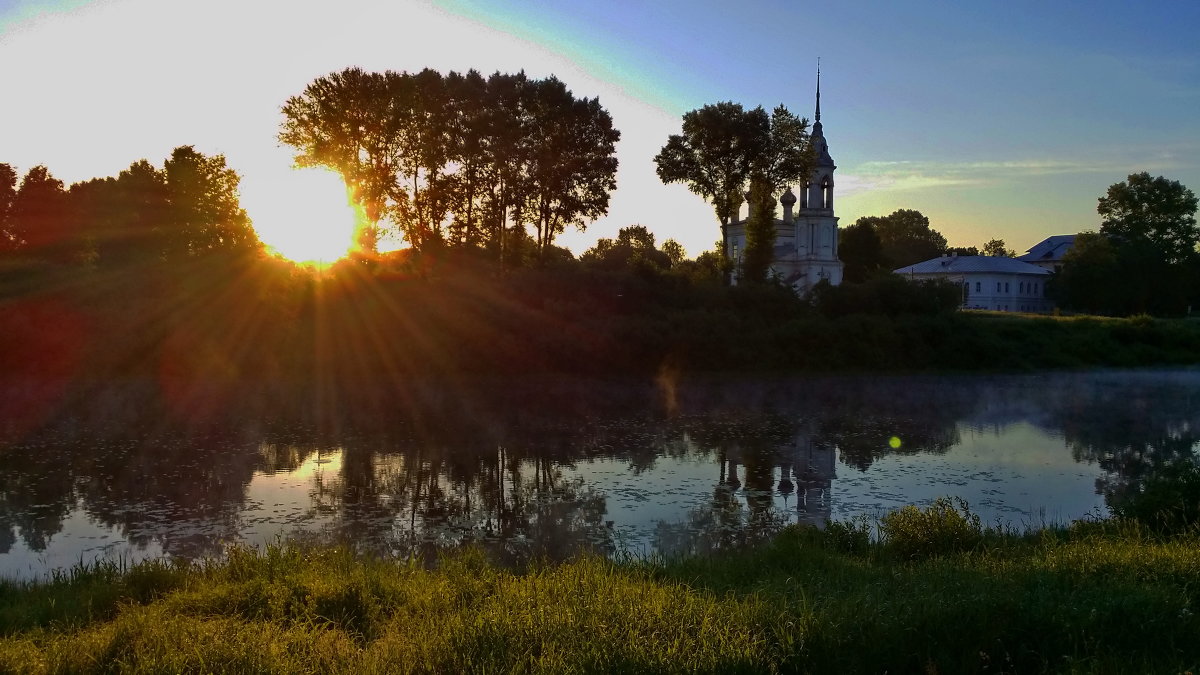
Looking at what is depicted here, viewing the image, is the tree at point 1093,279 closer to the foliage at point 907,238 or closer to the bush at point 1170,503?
the foliage at point 907,238

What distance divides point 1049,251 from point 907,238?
53.7ft

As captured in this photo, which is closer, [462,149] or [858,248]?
[462,149]

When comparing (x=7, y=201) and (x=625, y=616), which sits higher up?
(x=7, y=201)

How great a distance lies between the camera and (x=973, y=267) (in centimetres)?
8462

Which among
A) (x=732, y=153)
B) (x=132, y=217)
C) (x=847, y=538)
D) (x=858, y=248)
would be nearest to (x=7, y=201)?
(x=132, y=217)

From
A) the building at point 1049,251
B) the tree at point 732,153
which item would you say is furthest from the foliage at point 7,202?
the building at point 1049,251

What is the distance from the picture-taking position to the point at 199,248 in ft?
148

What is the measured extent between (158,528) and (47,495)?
10.8 feet

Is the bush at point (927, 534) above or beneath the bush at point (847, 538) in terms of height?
above

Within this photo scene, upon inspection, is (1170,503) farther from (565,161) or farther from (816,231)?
(816,231)

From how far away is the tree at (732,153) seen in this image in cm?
4678

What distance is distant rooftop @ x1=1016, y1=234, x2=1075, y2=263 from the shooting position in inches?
4026

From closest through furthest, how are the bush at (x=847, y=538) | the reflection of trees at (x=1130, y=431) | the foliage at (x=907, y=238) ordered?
the bush at (x=847, y=538), the reflection of trees at (x=1130, y=431), the foliage at (x=907, y=238)

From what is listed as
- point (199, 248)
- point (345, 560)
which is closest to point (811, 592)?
point (345, 560)
